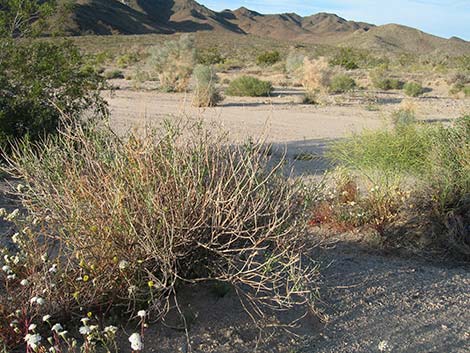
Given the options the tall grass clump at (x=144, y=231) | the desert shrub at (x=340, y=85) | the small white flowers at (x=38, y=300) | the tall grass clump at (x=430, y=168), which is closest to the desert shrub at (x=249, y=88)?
the desert shrub at (x=340, y=85)

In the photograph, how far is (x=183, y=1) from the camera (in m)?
135

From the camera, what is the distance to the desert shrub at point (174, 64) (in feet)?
100

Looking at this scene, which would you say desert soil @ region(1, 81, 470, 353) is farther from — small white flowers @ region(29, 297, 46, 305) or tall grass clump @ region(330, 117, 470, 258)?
small white flowers @ region(29, 297, 46, 305)

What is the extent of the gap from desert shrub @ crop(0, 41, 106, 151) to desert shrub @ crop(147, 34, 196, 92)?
60.9 ft

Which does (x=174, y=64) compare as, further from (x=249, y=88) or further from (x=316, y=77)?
(x=316, y=77)

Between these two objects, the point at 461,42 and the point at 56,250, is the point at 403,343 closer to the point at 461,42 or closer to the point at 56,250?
the point at 56,250

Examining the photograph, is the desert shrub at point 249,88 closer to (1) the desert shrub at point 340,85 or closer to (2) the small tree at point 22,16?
(1) the desert shrub at point 340,85

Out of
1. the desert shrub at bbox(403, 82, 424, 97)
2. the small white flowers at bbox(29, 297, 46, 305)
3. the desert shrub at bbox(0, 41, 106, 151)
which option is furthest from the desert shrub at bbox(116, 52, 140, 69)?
the small white flowers at bbox(29, 297, 46, 305)

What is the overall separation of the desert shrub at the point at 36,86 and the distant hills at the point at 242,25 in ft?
213

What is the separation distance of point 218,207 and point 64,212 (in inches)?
51.0

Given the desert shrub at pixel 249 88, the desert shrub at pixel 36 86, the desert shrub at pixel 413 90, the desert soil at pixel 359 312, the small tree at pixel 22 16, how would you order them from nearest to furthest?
the desert soil at pixel 359 312
the desert shrub at pixel 36 86
the small tree at pixel 22 16
the desert shrub at pixel 249 88
the desert shrub at pixel 413 90

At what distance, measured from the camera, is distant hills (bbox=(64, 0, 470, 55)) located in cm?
9588

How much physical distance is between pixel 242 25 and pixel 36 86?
142405mm

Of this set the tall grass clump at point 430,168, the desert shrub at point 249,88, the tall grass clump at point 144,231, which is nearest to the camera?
the tall grass clump at point 144,231
